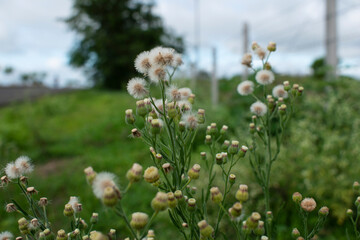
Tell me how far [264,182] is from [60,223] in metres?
2.49

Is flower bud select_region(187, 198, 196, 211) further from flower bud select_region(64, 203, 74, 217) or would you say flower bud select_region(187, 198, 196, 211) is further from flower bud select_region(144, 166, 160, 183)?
flower bud select_region(64, 203, 74, 217)

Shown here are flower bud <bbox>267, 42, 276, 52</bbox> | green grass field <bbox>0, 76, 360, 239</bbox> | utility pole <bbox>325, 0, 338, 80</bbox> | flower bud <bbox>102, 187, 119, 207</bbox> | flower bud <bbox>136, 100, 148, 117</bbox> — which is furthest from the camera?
utility pole <bbox>325, 0, 338, 80</bbox>

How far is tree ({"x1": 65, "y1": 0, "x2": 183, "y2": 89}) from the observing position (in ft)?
57.0

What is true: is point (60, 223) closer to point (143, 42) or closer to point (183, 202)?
point (183, 202)

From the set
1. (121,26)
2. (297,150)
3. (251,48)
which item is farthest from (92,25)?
(251,48)

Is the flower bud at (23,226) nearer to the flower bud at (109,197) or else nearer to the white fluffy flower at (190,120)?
the flower bud at (109,197)

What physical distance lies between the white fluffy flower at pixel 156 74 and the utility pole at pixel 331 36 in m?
3.78

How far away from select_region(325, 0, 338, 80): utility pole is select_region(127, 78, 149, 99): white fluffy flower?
12.3 ft

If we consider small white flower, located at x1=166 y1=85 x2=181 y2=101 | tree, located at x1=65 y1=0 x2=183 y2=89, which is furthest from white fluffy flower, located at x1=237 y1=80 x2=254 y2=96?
tree, located at x1=65 y1=0 x2=183 y2=89

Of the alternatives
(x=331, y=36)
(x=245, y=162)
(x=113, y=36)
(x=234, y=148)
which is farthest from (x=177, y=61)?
(x=113, y=36)

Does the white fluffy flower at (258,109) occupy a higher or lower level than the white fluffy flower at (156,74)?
lower

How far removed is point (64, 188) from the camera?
3.77 metres

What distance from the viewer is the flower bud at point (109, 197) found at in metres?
0.47

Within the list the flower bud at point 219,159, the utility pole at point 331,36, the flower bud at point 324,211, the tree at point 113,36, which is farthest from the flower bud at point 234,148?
the tree at point 113,36
